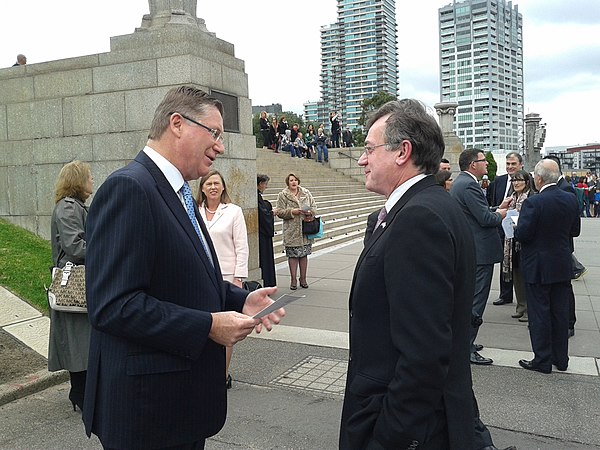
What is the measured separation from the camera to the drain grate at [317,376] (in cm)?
503

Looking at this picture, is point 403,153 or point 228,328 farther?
point 403,153

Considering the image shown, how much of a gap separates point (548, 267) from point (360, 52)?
404 ft

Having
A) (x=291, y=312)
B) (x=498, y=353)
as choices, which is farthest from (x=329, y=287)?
(x=498, y=353)

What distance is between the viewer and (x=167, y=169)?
2.26m

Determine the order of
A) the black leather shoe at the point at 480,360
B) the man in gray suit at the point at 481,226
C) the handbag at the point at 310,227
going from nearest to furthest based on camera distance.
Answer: the black leather shoe at the point at 480,360 → the man in gray suit at the point at 481,226 → the handbag at the point at 310,227

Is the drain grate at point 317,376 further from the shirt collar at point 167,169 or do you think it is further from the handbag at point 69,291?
the shirt collar at point 167,169

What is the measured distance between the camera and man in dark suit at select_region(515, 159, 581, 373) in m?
5.39

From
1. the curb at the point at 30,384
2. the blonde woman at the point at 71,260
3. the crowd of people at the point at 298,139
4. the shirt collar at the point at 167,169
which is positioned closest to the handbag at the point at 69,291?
the blonde woman at the point at 71,260

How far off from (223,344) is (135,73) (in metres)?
7.01

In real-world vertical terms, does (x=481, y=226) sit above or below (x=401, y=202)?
below

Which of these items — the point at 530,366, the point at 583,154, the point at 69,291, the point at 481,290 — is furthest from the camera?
the point at 583,154

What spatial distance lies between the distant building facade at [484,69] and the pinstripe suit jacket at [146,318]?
4625 inches

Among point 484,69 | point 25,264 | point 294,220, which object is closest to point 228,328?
point 25,264

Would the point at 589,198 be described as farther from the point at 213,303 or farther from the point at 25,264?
the point at 213,303
